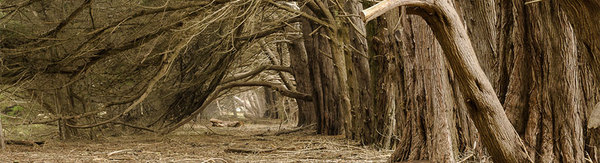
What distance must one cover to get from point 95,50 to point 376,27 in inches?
152

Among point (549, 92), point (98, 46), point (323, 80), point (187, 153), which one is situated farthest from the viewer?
point (323, 80)

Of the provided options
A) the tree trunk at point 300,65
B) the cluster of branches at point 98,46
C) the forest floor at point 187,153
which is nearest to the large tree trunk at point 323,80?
the tree trunk at point 300,65

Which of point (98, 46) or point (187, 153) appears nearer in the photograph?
point (187, 153)

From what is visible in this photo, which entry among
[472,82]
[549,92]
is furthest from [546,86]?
[472,82]

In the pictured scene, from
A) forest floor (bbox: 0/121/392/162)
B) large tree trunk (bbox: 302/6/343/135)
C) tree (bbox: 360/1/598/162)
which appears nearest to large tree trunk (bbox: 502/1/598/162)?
tree (bbox: 360/1/598/162)

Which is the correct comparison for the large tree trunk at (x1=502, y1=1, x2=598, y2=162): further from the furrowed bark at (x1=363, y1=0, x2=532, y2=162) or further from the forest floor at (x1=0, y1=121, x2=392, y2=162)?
the forest floor at (x1=0, y1=121, x2=392, y2=162)

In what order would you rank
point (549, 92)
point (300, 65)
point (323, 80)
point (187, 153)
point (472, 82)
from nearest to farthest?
point (472, 82) < point (549, 92) < point (187, 153) < point (323, 80) < point (300, 65)

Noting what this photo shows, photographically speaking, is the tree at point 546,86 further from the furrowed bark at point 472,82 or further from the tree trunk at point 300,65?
the tree trunk at point 300,65

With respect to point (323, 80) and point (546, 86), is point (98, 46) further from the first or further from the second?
point (546, 86)

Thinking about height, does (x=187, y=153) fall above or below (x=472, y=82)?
below

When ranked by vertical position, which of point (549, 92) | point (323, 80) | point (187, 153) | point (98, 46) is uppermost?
point (98, 46)

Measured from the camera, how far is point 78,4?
8.72 metres

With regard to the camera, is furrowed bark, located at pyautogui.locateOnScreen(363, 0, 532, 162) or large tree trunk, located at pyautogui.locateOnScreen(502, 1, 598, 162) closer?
furrowed bark, located at pyautogui.locateOnScreen(363, 0, 532, 162)

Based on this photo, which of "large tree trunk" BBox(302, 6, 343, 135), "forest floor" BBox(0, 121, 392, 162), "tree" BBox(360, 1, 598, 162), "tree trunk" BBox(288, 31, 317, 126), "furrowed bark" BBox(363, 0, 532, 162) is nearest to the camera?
"furrowed bark" BBox(363, 0, 532, 162)
